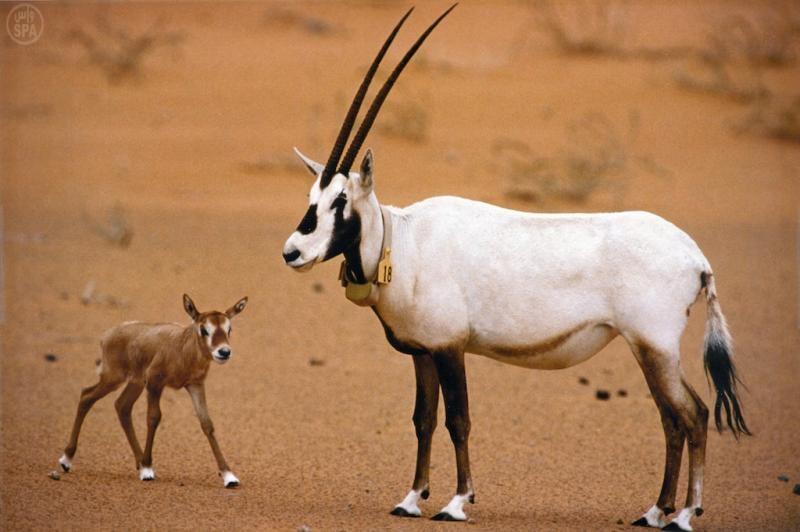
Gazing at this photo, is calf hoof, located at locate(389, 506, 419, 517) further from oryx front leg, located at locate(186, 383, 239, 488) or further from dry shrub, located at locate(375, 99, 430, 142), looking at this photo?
dry shrub, located at locate(375, 99, 430, 142)

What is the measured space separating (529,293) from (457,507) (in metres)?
1.25

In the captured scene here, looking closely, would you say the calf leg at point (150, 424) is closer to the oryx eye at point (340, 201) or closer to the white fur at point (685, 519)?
the oryx eye at point (340, 201)

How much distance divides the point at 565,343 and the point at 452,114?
57.7 feet

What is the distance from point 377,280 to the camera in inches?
291

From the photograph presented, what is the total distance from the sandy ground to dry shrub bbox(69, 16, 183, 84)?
13 cm

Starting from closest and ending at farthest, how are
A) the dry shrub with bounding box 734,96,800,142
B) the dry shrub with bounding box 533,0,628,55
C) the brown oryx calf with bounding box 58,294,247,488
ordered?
the brown oryx calf with bounding box 58,294,247,488 < the dry shrub with bounding box 734,96,800,142 < the dry shrub with bounding box 533,0,628,55

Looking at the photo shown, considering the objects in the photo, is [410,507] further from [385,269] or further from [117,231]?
[117,231]

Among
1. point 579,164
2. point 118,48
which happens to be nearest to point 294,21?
point 118,48

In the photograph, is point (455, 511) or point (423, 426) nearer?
point (455, 511)

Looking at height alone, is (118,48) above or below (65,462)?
above

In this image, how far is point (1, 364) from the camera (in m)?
11.6

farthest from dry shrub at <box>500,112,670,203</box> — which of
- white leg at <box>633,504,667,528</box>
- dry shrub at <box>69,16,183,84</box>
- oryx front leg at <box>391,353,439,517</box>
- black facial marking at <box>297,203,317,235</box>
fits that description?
A: black facial marking at <box>297,203,317,235</box>

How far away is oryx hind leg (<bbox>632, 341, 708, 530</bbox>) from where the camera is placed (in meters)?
7.30

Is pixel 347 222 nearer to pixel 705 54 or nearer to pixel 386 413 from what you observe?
pixel 386 413
